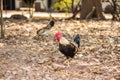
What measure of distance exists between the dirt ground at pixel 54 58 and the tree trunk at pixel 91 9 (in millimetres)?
5183

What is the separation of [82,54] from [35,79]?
2.12 m

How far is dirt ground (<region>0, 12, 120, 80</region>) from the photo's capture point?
6.41m

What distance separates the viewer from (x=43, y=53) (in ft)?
27.2

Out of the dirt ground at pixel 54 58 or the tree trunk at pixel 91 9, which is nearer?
the dirt ground at pixel 54 58

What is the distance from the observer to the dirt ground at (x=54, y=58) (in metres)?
6.41

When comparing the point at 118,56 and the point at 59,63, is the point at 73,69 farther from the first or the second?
the point at 118,56

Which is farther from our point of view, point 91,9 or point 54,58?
point 91,9

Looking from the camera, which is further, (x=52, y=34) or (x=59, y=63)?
(x=52, y=34)

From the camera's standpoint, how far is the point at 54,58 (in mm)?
7703

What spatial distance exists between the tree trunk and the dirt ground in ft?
17.0

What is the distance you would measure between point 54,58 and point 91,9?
9.48 m

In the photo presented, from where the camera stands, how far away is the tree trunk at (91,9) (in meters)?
16.7

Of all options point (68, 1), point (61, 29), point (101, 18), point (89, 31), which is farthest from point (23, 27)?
point (68, 1)

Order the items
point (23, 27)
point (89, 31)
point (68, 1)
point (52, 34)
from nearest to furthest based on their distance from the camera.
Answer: point (52, 34) → point (89, 31) → point (23, 27) → point (68, 1)
